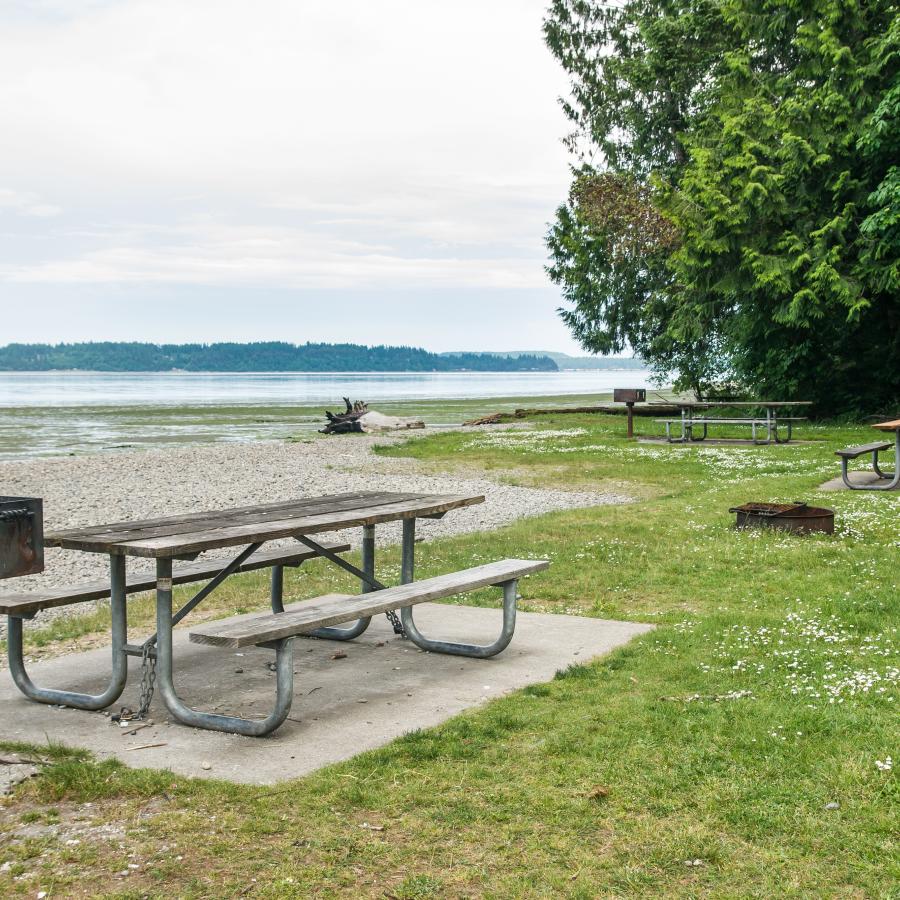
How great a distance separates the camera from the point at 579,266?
4300 centimetres

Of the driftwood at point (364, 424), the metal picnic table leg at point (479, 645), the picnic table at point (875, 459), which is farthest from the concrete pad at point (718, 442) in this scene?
the metal picnic table leg at point (479, 645)

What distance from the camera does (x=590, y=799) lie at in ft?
14.8

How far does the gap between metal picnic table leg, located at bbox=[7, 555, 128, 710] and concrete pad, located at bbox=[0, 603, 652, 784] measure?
70 millimetres

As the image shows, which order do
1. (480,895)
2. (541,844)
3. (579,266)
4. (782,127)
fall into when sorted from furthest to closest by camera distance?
1. (579,266)
2. (782,127)
3. (541,844)
4. (480,895)

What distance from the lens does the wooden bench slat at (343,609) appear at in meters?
5.26

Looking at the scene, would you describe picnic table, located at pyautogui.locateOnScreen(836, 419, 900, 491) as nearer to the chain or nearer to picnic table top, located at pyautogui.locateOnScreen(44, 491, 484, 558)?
picnic table top, located at pyautogui.locateOnScreen(44, 491, 484, 558)

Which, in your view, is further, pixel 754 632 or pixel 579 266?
pixel 579 266

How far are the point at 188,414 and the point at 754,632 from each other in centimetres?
5358

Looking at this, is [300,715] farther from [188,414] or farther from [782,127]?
[188,414]

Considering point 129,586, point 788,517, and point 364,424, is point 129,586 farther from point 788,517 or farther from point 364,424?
point 364,424

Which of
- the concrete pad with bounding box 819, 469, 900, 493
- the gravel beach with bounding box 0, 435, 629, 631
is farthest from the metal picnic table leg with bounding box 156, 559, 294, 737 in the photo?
the concrete pad with bounding box 819, 469, 900, 493

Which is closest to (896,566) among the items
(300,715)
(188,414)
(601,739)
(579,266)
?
(601,739)

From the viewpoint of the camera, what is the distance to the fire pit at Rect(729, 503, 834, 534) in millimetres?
11680

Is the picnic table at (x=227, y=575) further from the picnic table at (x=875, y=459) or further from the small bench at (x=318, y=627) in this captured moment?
the picnic table at (x=875, y=459)
